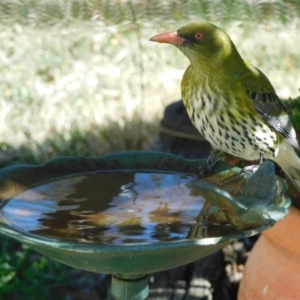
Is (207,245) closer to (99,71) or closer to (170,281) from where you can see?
(170,281)

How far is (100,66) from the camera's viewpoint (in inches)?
277

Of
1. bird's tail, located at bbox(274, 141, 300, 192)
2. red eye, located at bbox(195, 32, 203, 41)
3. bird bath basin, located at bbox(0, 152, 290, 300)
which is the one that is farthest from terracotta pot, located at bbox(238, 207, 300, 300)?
red eye, located at bbox(195, 32, 203, 41)

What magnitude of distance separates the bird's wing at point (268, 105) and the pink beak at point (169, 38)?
0.41m

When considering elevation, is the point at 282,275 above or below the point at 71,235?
below

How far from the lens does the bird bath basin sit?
2.41m

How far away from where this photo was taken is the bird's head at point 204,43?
3607mm

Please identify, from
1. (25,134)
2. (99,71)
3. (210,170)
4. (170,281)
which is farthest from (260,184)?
(99,71)

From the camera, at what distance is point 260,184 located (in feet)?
8.52

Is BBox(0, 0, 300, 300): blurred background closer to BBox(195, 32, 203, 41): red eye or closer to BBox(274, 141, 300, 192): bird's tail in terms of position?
BBox(274, 141, 300, 192): bird's tail

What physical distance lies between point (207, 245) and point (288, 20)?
597 cm

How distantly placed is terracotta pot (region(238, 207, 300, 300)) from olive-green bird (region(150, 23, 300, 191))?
38 centimetres

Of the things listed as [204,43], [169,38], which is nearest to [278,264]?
[204,43]

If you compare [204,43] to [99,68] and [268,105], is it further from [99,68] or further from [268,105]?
[99,68]

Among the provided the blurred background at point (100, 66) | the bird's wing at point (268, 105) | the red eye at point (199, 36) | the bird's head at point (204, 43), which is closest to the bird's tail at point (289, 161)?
the bird's wing at point (268, 105)
